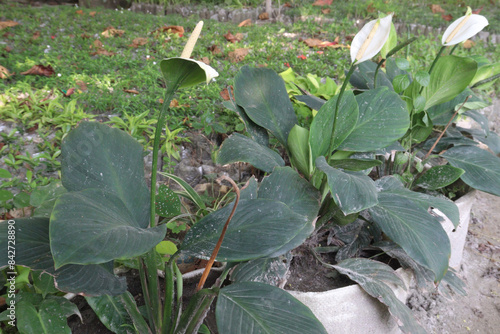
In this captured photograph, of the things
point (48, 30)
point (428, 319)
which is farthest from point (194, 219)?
point (48, 30)

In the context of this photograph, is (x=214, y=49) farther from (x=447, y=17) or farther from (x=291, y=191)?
(x=447, y=17)

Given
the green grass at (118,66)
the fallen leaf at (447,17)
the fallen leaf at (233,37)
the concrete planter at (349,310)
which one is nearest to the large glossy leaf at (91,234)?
the concrete planter at (349,310)

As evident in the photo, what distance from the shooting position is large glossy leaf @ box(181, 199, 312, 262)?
2.73ft

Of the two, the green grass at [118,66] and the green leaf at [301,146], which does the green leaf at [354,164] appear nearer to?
the green leaf at [301,146]

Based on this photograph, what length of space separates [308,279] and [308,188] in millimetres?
342

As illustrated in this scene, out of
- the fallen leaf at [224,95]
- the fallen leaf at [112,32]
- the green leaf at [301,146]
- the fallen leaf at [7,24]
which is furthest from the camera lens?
→ the fallen leaf at [112,32]

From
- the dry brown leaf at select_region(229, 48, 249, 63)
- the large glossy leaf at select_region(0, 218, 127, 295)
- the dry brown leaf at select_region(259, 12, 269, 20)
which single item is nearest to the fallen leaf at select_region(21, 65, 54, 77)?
the dry brown leaf at select_region(229, 48, 249, 63)

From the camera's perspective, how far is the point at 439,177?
1535 mm

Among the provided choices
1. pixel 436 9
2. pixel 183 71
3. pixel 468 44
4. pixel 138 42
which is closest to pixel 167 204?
pixel 183 71

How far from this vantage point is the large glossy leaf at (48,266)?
81cm

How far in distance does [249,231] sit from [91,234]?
13.0 inches

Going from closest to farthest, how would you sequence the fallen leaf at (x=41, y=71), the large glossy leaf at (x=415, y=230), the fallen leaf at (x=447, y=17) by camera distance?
the large glossy leaf at (x=415, y=230)
the fallen leaf at (x=41, y=71)
the fallen leaf at (x=447, y=17)

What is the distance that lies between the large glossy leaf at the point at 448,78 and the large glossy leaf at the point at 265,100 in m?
0.58

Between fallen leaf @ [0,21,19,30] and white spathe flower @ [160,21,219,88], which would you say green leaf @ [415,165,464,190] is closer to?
white spathe flower @ [160,21,219,88]
